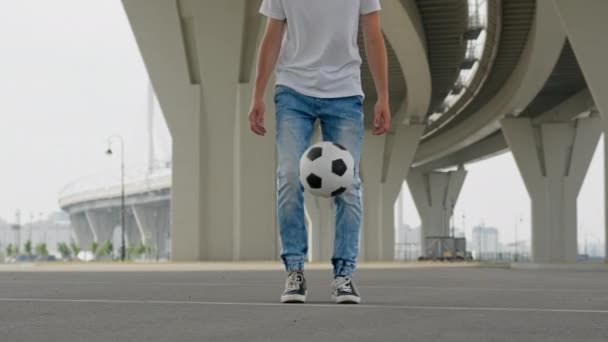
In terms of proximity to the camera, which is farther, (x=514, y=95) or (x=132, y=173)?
(x=132, y=173)

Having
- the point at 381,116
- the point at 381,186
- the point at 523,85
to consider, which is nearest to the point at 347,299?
the point at 381,116

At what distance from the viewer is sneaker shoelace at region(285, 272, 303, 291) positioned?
6984 millimetres

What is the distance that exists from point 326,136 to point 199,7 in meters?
23.0

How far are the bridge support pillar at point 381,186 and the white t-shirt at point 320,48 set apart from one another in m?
63.3

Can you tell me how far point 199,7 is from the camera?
29.6 m

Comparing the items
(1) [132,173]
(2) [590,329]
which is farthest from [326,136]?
(1) [132,173]

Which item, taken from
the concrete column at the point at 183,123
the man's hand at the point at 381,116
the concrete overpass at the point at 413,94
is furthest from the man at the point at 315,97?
the concrete column at the point at 183,123

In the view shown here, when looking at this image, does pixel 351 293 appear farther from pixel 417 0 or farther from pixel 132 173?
pixel 132 173

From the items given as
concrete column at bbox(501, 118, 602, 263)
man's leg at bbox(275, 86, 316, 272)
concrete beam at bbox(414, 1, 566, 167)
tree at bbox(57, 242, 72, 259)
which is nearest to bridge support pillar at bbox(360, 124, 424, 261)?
concrete beam at bbox(414, 1, 566, 167)

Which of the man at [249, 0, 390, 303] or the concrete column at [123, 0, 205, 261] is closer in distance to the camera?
the man at [249, 0, 390, 303]

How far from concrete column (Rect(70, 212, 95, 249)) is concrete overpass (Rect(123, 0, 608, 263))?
10216 centimetres

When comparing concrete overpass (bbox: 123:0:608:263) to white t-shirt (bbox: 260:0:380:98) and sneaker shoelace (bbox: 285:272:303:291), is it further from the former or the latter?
sneaker shoelace (bbox: 285:272:303:291)

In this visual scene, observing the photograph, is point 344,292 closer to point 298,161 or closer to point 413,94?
point 298,161

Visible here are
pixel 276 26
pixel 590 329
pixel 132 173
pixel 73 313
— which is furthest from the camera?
pixel 132 173
